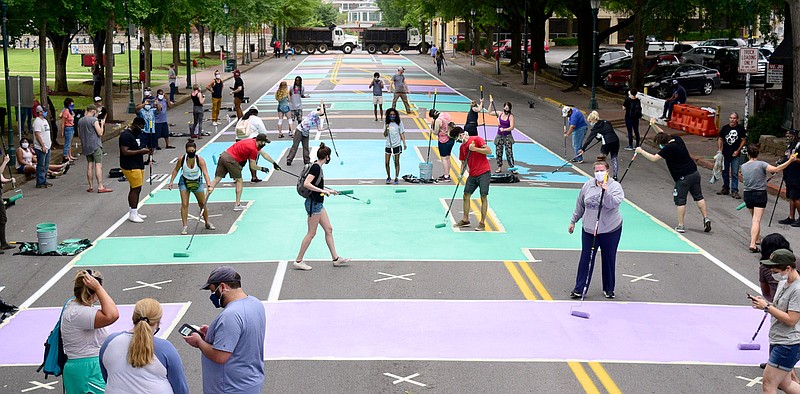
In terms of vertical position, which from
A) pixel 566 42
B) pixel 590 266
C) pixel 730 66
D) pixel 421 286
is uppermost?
pixel 566 42

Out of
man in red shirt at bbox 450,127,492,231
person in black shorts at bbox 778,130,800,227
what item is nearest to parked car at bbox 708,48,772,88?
person in black shorts at bbox 778,130,800,227

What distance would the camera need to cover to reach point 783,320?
8438 millimetres

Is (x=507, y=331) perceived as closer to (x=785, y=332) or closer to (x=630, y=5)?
(x=785, y=332)

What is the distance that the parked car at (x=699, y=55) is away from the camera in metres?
53.5

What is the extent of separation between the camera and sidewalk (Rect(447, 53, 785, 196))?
26.7m

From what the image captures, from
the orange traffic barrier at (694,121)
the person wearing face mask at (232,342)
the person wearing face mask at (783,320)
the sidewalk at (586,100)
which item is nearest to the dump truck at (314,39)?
the sidewalk at (586,100)

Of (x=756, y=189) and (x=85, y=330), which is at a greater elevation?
(x=756, y=189)

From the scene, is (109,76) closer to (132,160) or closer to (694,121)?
(132,160)

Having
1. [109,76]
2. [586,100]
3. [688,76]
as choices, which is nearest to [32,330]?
[109,76]

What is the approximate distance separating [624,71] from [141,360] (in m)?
44.5

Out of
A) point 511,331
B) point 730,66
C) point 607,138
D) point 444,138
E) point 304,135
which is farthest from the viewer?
point 730,66

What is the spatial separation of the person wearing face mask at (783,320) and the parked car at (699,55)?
1862 inches

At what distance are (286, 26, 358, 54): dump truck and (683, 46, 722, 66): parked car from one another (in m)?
47.8

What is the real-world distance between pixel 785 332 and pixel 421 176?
557 inches
